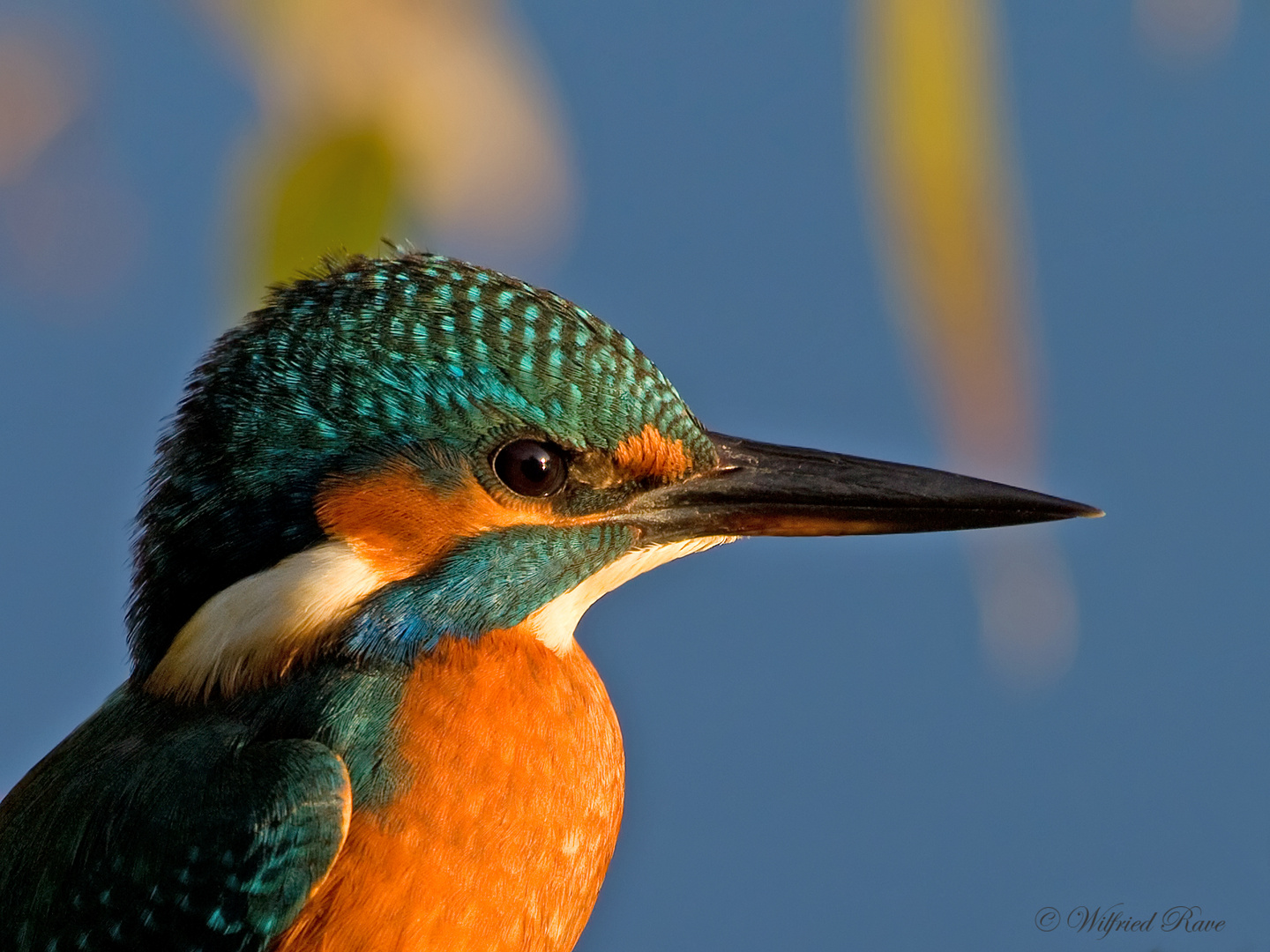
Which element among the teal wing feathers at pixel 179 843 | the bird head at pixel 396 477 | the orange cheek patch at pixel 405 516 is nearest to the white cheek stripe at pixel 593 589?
the bird head at pixel 396 477

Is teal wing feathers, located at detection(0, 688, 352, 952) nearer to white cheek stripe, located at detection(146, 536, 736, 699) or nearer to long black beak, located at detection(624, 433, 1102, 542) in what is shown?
white cheek stripe, located at detection(146, 536, 736, 699)

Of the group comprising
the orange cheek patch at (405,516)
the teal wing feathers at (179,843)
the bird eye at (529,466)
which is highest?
the bird eye at (529,466)

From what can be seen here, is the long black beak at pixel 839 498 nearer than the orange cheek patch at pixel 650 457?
No

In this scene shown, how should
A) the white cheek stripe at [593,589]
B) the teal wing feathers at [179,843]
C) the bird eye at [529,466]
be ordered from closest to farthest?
the teal wing feathers at [179,843], the bird eye at [529,466], the white cheek stripe at [593,589]

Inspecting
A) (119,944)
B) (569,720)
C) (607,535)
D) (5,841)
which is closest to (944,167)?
(607,535)

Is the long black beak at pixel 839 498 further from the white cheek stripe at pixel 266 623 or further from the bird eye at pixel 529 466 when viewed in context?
the white cheek stripe at pixel 266 623

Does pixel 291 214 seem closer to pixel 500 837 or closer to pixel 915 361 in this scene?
pixel 915 361

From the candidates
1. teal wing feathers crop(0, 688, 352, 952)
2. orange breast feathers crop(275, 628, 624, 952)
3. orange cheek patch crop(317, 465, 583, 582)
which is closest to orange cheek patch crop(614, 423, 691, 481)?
orange cheek patch crop(317, 465, 583, 582)
